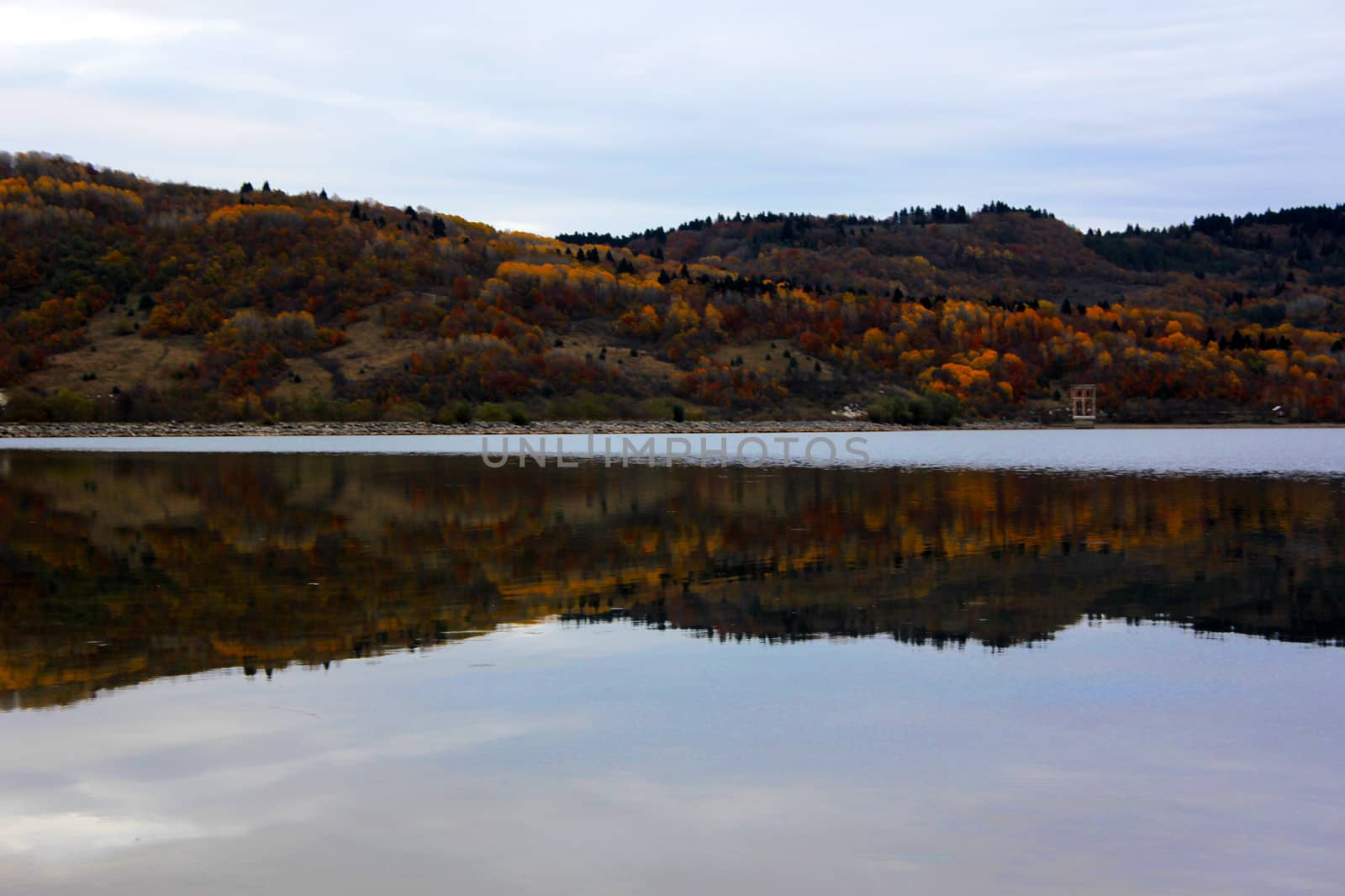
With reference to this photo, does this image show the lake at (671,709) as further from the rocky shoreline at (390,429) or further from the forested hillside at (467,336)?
the forested hillside at (467,336)

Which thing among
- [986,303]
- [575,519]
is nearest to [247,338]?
[986,303]

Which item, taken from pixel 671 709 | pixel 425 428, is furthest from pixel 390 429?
pixel 671 709

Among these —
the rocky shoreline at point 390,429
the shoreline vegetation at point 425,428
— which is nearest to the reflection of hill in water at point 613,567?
the rocky shoreline at point 390,429

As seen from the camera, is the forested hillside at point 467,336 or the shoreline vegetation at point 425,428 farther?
the forested hillside at point 467,336

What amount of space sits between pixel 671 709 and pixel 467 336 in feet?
451

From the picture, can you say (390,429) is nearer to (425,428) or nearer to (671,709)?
(425,428)

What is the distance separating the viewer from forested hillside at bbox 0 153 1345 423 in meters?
136

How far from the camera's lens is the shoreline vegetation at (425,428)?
115 m

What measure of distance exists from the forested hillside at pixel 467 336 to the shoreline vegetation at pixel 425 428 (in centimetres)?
312

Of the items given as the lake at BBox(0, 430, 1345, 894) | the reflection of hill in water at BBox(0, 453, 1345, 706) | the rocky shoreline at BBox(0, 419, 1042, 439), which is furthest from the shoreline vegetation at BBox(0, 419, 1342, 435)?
the lake at BBox(0, 430, 1345, 894)

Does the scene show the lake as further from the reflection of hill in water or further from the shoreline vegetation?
the shoreline vegetation

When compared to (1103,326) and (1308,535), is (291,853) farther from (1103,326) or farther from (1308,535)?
(1103,326)

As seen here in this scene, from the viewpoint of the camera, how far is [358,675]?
12.1 meters

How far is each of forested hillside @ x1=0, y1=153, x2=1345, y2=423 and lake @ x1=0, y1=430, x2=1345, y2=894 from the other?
113 m
